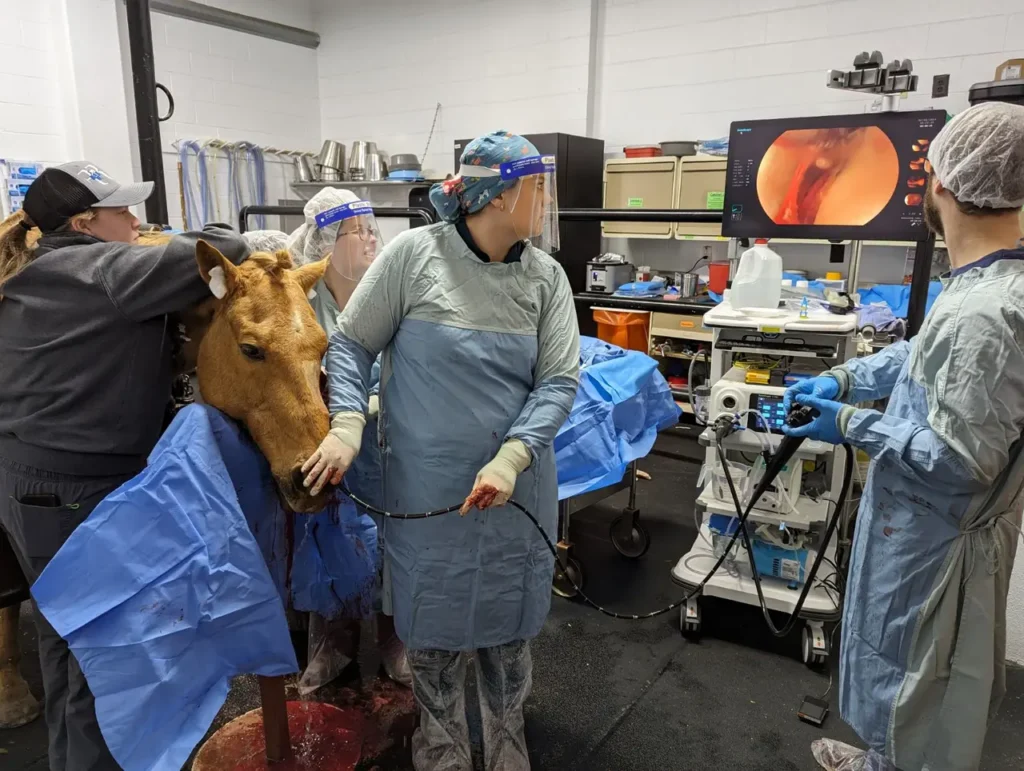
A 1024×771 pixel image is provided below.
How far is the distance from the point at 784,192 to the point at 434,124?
14.3 feet

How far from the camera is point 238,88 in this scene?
228 inches

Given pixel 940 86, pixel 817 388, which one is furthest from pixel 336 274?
pixel 940 86

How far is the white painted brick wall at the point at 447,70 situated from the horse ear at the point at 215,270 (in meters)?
4.37

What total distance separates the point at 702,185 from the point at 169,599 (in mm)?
3993


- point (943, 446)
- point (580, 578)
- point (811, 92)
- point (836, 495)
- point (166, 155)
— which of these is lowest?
point (580, 578)

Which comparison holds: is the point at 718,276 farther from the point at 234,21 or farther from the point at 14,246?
the point at 234,21

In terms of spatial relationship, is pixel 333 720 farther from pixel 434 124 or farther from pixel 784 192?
pixel 434 124

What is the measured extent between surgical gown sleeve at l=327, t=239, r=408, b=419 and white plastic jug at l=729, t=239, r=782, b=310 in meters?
1.25

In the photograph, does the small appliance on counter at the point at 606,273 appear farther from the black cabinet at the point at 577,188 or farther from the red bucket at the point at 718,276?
the red bucket at the point at 718,276

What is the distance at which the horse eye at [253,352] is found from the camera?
1.38 metres

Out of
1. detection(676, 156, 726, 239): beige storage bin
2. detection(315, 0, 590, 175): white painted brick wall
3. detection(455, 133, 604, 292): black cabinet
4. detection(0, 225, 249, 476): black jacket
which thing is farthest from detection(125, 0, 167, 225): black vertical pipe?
detection(315, 0, 590, 175): white painted brick wall

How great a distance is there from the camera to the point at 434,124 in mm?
5965

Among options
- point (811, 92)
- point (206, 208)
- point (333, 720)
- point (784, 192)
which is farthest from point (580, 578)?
point (206, 208)

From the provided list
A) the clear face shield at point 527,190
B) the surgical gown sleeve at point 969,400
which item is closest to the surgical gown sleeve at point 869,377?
the surgical gown sleeve at point 969,400
